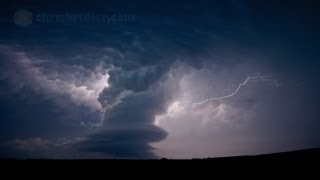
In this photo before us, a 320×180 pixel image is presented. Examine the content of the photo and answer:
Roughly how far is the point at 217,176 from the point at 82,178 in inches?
370

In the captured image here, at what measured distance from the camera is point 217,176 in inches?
805

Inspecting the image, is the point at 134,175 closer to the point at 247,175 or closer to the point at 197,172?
the point at 197,172

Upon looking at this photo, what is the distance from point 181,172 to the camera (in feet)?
75.5

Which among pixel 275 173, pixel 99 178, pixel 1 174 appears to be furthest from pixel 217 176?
pixel 1 174

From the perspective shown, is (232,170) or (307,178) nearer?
(307,178)

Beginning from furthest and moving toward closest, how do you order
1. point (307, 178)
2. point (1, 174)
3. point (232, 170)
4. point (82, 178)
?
point (232, 170) < point (1, 174) < point (82, 178) < point (307, 178)

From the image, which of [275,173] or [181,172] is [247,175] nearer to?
[275,173]

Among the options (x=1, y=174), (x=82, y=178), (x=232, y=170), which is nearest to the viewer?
(x=82, y=178)

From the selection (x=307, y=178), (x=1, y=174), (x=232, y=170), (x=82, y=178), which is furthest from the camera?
(x=232, y=170)

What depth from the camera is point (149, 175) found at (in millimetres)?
21328

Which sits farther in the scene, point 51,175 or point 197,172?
point 197,172

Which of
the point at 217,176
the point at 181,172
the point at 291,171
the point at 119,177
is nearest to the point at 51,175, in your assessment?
the point at 119,177

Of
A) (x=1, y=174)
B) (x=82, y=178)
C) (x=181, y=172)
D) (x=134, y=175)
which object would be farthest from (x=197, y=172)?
(x=1, y=174)

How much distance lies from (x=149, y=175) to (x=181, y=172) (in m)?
2.99
